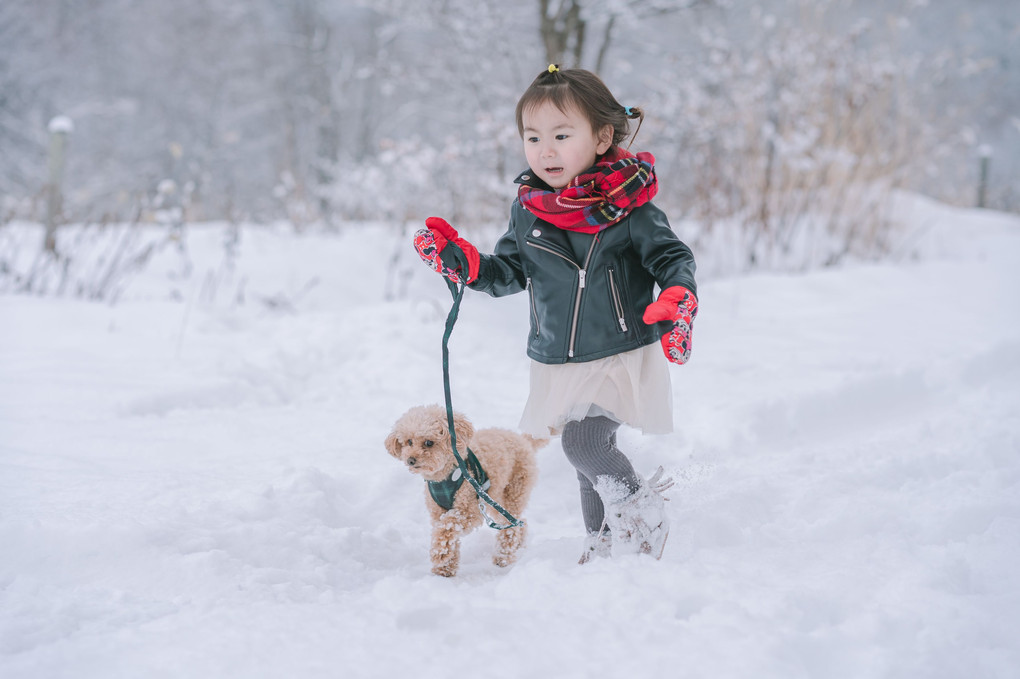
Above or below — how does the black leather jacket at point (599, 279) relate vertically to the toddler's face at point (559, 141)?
below

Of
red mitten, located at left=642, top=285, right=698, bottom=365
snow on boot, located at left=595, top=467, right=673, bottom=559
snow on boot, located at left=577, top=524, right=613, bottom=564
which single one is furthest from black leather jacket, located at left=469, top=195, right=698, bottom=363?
snow on boot, located at left=577, top=524, right=613, bottom=564

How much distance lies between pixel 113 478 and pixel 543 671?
5.36 ft

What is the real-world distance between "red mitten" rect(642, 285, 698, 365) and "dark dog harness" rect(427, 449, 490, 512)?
70 centimetres

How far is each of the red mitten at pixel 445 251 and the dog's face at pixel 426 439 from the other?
1.30ft

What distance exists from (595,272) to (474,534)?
3.64 ft

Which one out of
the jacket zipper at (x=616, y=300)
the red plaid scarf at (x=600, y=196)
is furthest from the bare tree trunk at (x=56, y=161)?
the jacket zipper at (x=616, y=300)

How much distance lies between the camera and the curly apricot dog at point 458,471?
182cm

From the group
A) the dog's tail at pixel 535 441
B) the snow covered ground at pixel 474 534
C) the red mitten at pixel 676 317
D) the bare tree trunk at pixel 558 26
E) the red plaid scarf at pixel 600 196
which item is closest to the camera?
the snow covered ground at pixel 474 534

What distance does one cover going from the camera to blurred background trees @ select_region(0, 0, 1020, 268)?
6781 mm

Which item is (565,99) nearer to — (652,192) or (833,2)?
(652,192)

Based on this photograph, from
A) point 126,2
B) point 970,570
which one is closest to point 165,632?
point 970,570

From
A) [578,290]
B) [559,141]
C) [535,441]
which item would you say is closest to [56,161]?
[535,441]

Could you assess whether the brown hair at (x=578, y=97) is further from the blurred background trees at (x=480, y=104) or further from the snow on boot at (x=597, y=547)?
the blurred background trees at (x=480, y=104)

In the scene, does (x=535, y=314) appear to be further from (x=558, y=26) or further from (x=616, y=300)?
(x=558, y=26)
